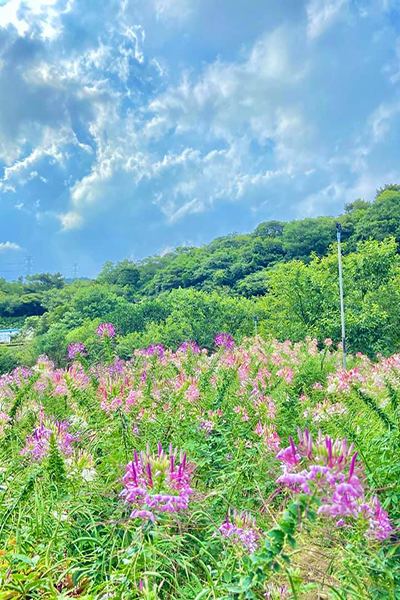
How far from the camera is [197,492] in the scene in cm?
139

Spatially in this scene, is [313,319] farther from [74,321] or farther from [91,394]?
[74,321]

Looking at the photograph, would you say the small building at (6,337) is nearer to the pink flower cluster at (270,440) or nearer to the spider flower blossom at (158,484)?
the pink flower cluster at (270,440)

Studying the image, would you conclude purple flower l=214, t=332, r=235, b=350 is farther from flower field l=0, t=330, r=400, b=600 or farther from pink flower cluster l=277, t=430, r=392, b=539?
pink flower cluster l=277, t=430, r=392, b=539

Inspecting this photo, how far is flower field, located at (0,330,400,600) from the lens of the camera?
0.97 m

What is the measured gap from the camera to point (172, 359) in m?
5.43

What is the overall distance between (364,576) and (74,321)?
33422mm

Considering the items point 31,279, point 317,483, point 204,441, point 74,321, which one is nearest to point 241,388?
point 204,441

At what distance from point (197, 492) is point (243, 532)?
21 cm

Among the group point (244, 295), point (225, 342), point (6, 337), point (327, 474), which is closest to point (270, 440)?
point (327, 474)

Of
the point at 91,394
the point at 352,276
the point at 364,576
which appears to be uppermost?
the point at 352,276

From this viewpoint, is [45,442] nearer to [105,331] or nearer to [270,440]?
[270,440]

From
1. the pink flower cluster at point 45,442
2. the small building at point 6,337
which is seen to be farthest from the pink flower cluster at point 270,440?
the small building at point 6,337

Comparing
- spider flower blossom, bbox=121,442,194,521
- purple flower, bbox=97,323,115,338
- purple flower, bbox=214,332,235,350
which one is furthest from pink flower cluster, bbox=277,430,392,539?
purple flower, bbox=214,332,235,350

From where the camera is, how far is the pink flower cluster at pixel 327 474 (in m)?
0.82
